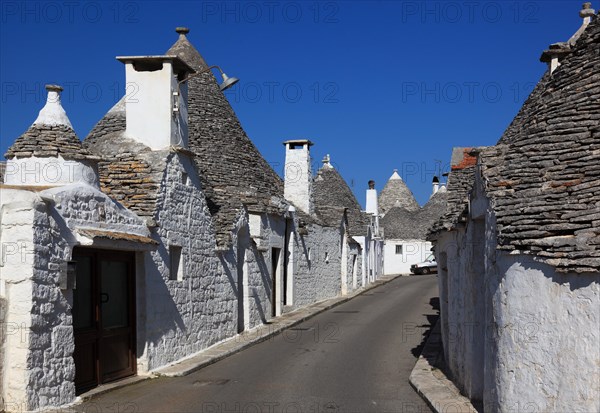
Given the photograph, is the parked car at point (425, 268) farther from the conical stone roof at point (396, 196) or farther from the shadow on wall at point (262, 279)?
the shadow on wall at point (262, 279)

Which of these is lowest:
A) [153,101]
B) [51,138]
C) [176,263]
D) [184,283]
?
[184,283]

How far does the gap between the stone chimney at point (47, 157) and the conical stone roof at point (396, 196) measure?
5199cm

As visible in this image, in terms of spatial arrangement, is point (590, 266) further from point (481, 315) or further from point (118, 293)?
point (118, 293)

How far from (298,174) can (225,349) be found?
1312cm

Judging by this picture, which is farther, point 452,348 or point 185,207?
point 185,207

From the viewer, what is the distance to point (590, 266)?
6391 mm

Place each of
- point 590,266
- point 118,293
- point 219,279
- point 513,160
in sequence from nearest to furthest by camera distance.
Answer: point 590,266, point 513,160, point 118,293, point 219,279

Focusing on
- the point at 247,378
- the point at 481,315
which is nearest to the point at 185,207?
the point at 247,378

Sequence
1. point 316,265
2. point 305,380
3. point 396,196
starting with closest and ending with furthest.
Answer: point 305,380 → point 316,265 → point 396,196

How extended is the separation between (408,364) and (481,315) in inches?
168

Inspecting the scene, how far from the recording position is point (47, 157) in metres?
10.2

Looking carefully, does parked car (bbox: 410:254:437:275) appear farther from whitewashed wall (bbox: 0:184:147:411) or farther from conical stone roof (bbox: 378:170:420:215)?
whitewashed wall (bbox: 0:184:147:411)

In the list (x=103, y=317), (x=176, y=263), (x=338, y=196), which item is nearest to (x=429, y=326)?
(x=176, y=263)

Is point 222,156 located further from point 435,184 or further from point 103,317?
point 435,184
